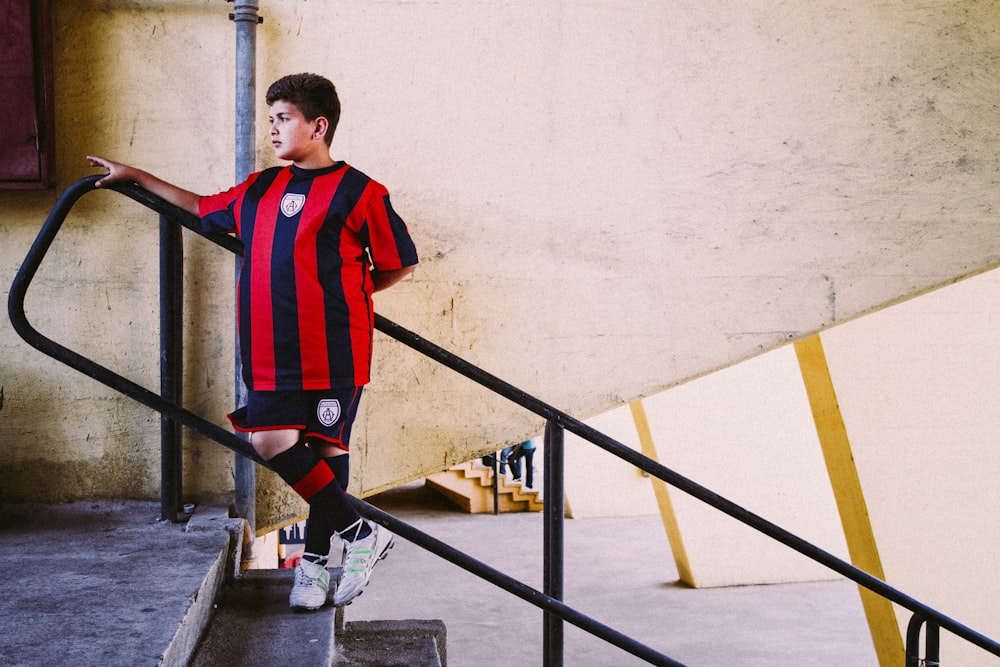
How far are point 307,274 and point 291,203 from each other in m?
0.17

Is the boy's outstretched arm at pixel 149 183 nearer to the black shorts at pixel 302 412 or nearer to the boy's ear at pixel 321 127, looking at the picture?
the boy's ear at pixel 321 127

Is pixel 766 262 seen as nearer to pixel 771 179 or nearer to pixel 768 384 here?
pixel 771 179

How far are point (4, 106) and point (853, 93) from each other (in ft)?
7.98

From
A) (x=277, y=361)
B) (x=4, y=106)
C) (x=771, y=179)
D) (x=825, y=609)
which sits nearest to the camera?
(x=277, y=361)

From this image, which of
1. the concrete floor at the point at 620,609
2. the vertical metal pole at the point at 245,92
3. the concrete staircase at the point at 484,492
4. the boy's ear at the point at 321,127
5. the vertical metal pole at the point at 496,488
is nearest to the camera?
the boy's ear at the point at 321,127

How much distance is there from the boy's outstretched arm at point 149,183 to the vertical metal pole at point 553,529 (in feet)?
3.30

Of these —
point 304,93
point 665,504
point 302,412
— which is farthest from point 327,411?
point 665,504

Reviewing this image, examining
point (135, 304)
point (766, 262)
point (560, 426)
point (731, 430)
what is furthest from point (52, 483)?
point (731, 430)

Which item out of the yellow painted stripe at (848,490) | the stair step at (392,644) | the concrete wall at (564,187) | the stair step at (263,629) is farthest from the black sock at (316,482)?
the yellow painted stripe at (848,490)

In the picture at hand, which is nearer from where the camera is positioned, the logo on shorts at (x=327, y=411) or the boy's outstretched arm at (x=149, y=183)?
the logo on shorts at (x=327, y=411)

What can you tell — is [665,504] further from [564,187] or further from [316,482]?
[316,482]

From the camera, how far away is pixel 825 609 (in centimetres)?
803

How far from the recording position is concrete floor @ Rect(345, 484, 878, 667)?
6832 mm

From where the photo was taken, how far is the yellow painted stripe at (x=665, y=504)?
8008mm
